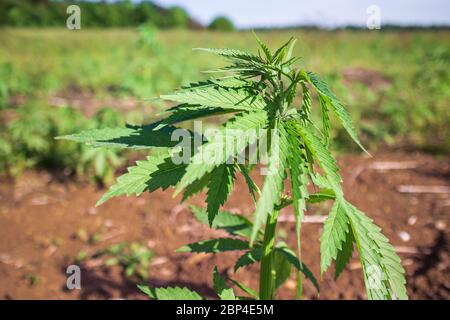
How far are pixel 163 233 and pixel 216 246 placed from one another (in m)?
1.59

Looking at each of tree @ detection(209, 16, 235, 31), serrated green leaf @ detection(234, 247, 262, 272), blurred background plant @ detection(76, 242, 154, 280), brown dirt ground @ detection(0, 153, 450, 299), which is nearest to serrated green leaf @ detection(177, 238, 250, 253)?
serrated green leaf @ detection(234, 247, 262, 272)

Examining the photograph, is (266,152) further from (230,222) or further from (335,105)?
(230,222)

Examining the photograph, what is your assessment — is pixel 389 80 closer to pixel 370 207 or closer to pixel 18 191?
pixel 370 207

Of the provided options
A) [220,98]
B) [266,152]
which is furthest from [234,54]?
[266,152]

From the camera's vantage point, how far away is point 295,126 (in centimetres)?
101

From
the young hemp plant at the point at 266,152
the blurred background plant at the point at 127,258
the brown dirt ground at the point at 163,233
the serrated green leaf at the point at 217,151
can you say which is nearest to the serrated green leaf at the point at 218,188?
the young hemp plant at the point at 266,152

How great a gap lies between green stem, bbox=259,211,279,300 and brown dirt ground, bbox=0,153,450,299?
3.24 feet

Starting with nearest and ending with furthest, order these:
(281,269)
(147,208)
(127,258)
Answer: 1. (281,269)
2. (127,258)
3. (147,208)

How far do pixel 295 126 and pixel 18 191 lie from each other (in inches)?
134

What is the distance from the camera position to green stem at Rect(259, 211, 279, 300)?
1220 mm

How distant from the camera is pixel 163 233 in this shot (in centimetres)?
298

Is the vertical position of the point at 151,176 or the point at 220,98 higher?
the point at 220,98

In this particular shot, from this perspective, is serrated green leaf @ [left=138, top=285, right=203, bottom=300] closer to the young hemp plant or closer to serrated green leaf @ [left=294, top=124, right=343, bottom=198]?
the young hemp plant

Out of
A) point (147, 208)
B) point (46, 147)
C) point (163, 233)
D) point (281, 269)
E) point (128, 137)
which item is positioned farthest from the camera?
point (46, 147)
